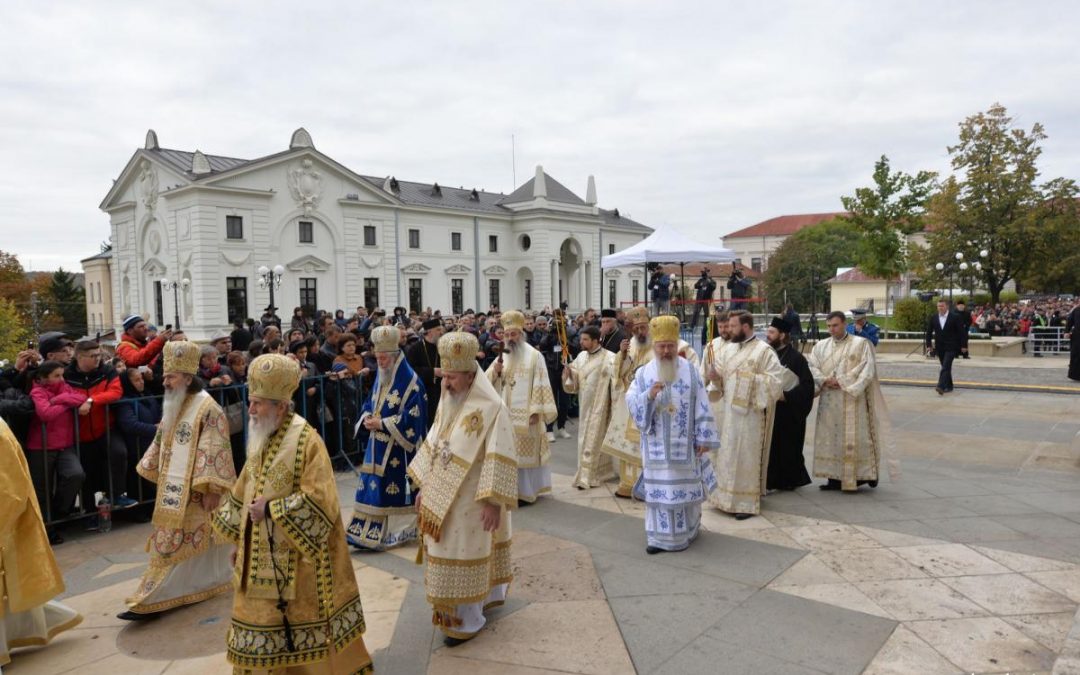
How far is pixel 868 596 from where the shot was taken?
439 cm

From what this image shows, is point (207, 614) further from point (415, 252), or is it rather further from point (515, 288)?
point (515, 288)

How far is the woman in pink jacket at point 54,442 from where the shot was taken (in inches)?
215

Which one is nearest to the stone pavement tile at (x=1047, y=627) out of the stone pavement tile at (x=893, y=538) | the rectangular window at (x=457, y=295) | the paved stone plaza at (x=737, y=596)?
the paved stone plaza at (x=737, y=596)

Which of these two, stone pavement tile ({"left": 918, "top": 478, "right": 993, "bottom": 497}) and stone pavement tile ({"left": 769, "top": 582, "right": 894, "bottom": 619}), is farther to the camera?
stone pavement tile ({"left": 918, "top": 478, "right": 993, "bottom": 497})

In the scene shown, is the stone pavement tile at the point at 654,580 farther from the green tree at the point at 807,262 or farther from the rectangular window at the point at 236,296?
the green tree at the point at 807,262

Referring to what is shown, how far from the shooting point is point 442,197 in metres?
49.1

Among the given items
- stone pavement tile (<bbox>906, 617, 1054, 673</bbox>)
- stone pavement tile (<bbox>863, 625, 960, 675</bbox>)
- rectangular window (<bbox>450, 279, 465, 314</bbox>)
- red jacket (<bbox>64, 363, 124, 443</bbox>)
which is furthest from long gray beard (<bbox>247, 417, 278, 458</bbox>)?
rectangular window (<bbox>450, 279, 465, 314</bbox>)

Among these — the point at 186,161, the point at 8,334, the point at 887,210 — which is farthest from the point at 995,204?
the point at 8,334

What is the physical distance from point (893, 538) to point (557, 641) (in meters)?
3.07

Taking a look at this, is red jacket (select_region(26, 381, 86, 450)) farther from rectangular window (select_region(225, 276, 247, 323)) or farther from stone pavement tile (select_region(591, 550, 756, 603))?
rectangular window (select_region(225, 276, 247, 323))

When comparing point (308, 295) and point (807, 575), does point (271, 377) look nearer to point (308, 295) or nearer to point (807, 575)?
point (807, 575)

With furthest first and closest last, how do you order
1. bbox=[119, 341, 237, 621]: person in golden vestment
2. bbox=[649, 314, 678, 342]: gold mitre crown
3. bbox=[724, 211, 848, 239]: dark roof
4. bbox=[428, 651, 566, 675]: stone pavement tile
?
bbox=[724, 211, 848, 239]: dark roof → bbox=[649, 314, 678, 342]: gold mitre crown → bbox=[119, 341, 237, 621]: person in golden vestment → bbox=[428, 651, 566, 675]: stone pavement tile

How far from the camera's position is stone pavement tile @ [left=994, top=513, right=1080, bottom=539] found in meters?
5.48

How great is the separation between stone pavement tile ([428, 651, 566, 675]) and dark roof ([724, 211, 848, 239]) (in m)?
99.2
